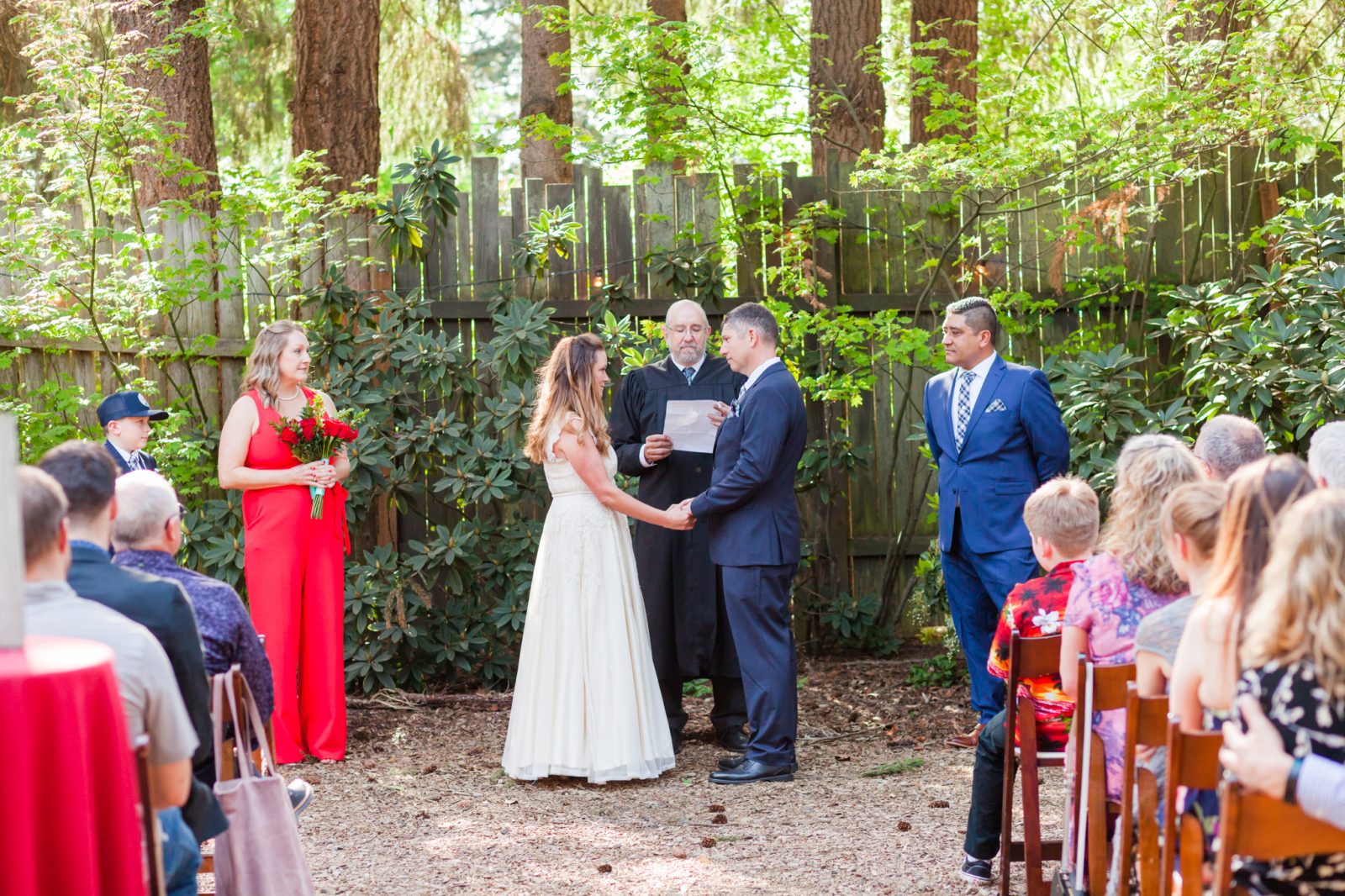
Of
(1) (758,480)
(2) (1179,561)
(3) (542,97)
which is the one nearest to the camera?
(2) (1179,561)

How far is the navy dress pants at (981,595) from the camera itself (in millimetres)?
5434

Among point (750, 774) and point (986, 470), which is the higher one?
point (986, 470)

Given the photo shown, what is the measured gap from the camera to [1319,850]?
2.22 metres

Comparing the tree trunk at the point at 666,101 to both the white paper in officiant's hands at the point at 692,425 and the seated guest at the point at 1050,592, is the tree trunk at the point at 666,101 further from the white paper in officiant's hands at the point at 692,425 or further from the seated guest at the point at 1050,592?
the seated guest at the point at 1050,592

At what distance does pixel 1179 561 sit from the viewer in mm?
2848

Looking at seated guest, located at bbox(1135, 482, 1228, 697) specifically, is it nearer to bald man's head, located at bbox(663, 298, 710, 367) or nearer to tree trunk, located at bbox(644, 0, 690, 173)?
bald man's head, located at bbox(663, 298, 710, 367)

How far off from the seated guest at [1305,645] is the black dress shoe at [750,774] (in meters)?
3.14

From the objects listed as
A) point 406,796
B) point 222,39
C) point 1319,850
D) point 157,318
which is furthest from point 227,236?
point 1319,850

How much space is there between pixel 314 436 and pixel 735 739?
228 cm

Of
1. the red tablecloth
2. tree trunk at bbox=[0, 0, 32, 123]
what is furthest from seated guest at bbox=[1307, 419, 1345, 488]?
tree trunk at bbox=[0, 0, 32, 123]

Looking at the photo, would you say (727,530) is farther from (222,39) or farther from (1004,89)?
(222,39)

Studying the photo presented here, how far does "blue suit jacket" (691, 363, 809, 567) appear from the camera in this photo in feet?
17.2

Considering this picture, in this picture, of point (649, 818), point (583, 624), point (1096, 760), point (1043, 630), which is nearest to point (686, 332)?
point (583, 624)

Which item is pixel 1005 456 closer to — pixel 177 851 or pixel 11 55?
pixel 177 851
